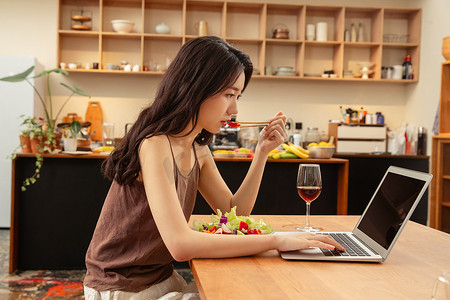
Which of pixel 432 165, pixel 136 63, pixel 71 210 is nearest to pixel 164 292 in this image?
pixel 71 210

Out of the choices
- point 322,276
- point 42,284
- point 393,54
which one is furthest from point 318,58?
point 322,276

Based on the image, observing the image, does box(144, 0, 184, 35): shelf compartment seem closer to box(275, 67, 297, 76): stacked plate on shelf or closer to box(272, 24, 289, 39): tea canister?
box(272, 24, 289, 39): tea canister

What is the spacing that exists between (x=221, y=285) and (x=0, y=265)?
3.32 m

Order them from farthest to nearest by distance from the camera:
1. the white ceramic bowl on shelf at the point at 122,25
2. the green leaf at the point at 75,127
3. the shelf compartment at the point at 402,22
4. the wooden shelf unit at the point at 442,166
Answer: the shelf compartment at the point at 402,22 < the white ceramic bowl on shelf at the point at 122,25 < the wooden shelf unit at the point at 442,166 < the green leaf at the point at 75,127

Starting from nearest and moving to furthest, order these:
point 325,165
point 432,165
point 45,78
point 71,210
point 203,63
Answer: point 203,63 < point 71,210 < point 325,165 < point 432,165 < point 45,78

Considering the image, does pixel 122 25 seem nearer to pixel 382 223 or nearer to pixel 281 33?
pixel 281 33

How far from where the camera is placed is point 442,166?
4.63 metres

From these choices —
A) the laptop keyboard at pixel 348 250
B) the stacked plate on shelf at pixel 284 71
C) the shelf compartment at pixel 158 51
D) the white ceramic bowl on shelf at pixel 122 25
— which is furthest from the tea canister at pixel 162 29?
the laptop keyboard at pixel 348 250

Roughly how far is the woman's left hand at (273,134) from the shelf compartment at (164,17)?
461 cm

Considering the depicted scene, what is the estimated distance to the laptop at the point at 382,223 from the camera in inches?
46.0

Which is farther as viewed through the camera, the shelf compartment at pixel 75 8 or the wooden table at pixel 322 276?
the shelf compartment at pixel 75 8

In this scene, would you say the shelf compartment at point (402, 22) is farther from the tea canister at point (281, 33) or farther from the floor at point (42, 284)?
the floor at point (42, 284)

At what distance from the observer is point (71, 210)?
3.65m

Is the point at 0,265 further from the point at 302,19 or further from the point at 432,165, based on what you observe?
the point at 302,19
